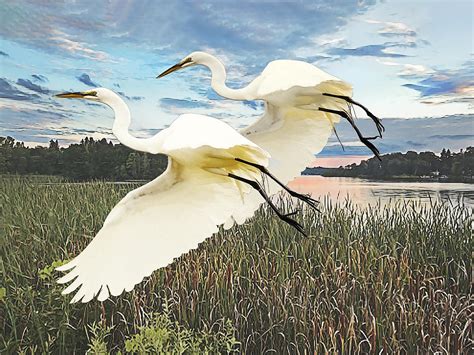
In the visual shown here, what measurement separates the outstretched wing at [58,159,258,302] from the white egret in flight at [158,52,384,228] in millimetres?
129

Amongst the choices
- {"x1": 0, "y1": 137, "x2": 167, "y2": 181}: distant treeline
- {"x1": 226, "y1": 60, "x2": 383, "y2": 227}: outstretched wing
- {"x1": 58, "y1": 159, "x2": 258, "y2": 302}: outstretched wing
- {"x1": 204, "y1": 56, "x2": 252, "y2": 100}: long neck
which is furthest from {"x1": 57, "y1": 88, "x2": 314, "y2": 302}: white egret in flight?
{"x1": 0, "y1": 137, "x2": 167, "y2": 181}: distant treeline

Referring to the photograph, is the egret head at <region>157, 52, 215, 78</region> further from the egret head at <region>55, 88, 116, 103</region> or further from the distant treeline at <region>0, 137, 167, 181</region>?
the distant treeline at <region>0, 137, 167, 181</region>

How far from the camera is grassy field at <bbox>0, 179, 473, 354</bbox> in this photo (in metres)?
1.66

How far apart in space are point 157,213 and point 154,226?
3 cm

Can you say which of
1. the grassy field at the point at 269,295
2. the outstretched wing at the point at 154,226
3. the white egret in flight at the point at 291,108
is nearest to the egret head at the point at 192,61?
the white egret in flight at the point at 291,108

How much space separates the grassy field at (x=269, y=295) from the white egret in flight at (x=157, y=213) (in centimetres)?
31

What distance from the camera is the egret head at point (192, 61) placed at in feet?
4.13

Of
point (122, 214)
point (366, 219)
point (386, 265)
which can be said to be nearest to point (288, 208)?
point (366, 219)

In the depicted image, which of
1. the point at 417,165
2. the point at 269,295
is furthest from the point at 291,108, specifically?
the point at 417,165

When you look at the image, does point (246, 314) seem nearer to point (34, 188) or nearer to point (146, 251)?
point (146, 251)

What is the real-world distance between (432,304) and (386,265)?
199 mm

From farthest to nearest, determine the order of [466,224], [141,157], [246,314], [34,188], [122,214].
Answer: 1. [34,188]
2. [141,157]
3. [466,224]
4. [246,314]
5. [122,214]

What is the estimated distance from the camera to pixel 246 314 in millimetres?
1791

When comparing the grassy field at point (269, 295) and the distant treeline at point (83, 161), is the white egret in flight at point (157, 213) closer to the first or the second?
the grassy field at point (269, 295)
